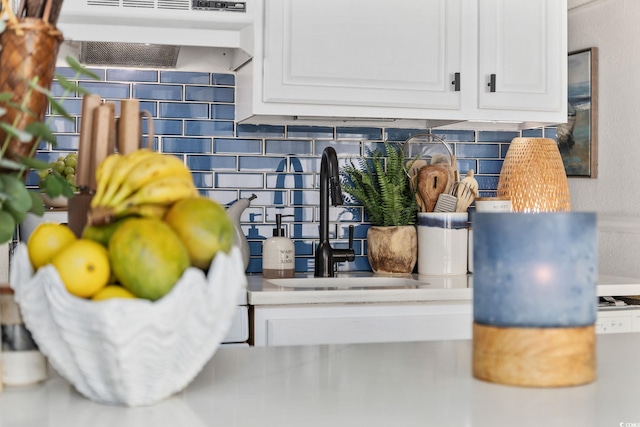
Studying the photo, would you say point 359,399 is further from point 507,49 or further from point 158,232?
point 507,49

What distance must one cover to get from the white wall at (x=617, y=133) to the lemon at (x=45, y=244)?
9.20 ft

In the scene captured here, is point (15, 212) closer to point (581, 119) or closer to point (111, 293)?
point (111, 293)

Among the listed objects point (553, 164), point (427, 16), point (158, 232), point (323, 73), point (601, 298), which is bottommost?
point (601, 298)

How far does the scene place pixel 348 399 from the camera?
3.13 feet

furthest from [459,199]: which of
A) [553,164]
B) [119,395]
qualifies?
[119,395]

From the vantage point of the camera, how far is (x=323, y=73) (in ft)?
9.63

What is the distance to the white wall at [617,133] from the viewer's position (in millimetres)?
3338

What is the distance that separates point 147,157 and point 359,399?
0.37 meters

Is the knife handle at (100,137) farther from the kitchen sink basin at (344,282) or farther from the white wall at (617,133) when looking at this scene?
the white wall at (617,133)

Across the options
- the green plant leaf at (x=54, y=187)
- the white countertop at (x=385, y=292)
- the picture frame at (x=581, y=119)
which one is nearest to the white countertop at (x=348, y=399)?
the green plant leaf at (x=54, y=187)

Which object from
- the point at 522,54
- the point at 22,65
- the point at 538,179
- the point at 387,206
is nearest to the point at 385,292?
the point at 387,206

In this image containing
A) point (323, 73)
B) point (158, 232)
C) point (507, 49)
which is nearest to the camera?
point (158, 232)

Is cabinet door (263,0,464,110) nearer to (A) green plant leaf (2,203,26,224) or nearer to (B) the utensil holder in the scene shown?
(B) the utensil holder

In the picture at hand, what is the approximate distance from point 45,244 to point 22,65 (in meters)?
0.24
